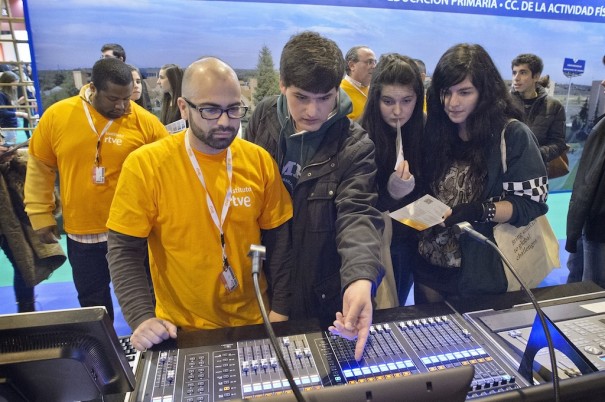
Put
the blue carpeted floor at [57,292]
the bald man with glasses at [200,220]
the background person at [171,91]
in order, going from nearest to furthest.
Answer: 1. the bald man with glasses at [200,220]
2. the background person at [171,91]
3. the blue carpeted floor at [57,292]

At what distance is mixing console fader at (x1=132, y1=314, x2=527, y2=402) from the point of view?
98 centimetres

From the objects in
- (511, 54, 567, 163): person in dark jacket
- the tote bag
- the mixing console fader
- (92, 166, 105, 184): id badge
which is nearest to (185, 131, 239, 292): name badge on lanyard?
the mixing console fader

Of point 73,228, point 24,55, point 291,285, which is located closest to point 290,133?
point 291,285

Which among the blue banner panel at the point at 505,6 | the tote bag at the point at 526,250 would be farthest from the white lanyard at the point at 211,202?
the blue banner panel at the point at 505,6

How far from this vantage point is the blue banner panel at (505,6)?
17.4 ft

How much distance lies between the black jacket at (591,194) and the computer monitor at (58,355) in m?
2.61

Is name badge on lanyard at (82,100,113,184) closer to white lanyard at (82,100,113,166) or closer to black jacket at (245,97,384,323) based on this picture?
white lanyard at (82,100,113,166)

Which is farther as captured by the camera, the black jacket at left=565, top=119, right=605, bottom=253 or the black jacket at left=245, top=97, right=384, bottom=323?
the black jacket at left=565, top=119, right=605, bottom=253

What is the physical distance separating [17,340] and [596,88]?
7.62 m

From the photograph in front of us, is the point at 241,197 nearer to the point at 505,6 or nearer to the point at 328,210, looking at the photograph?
the point at 328,210

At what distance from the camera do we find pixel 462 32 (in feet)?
19.0

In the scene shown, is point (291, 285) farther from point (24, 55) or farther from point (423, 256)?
point (24, 55)

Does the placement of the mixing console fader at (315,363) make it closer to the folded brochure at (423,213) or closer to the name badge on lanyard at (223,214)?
the name badge on lanyard at (223,214)

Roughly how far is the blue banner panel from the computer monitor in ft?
16.1
